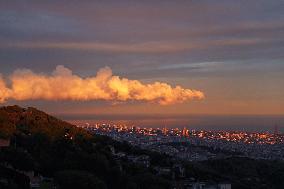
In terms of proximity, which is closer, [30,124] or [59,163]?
[59,163]

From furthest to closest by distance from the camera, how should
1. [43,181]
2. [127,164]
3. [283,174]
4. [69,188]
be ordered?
1. [283,174]
2. [127,164]
3. [43,181]
4. [69,188]

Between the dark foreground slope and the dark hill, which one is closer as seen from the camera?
the dark foreground slope

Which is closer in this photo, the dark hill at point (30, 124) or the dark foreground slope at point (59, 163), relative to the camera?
the dark foreground slope at point (59, 163)

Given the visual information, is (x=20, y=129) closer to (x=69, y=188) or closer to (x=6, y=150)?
(x=6, y=150)

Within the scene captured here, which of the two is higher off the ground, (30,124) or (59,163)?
(30,124)

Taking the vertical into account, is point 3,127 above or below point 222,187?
above

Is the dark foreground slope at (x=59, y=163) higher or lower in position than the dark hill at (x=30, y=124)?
lower

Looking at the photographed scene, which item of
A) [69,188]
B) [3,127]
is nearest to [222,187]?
[69,188]

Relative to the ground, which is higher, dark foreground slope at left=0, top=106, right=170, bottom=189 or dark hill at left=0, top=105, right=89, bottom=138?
dark hill at left=0, top=105, right=89, bottom=138
